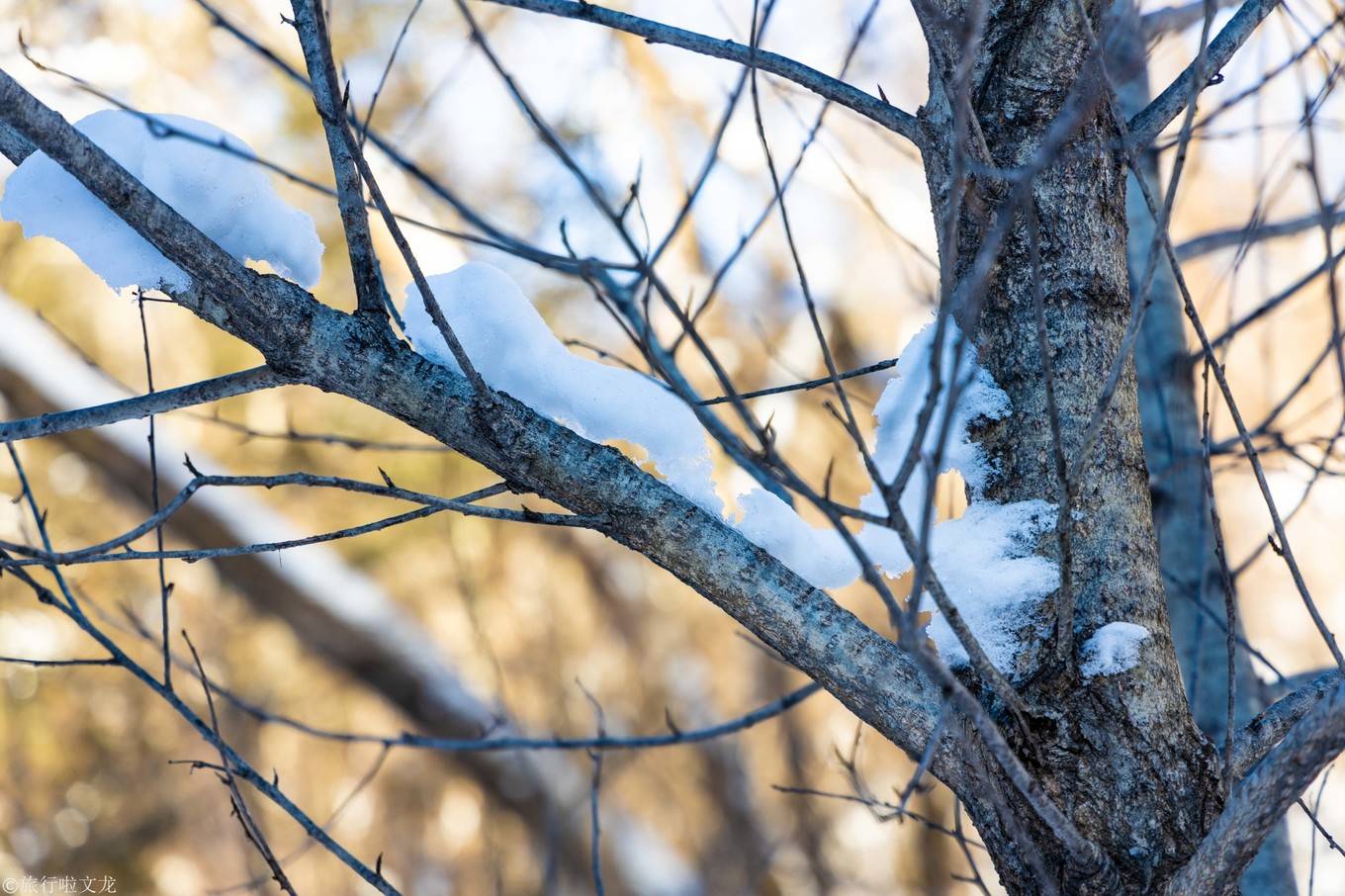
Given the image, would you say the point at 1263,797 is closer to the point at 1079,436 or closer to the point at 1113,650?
the point at 1113,650

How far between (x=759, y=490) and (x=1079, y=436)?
306 mm

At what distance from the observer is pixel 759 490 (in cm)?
98

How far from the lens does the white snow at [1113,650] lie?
0.83 m

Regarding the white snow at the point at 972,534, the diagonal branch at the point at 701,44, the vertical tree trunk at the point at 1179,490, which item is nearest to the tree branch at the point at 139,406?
the diagonal branch at the point at 701,44

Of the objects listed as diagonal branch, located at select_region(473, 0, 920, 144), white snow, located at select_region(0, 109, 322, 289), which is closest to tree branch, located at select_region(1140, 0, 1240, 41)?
diagonal branch, located at select_region(473, 0, 920, 144)

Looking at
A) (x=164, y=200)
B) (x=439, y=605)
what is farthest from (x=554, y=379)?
(x=439, y=605)

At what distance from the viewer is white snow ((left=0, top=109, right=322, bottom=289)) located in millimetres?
811

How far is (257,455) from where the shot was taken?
209 inches

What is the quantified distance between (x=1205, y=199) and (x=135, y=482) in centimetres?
694

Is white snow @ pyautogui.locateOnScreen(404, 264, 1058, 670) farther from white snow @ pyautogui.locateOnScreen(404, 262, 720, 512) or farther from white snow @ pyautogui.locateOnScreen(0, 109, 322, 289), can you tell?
white snow @ pyautogui.locateOnScreen(0, 109, 322, 289)

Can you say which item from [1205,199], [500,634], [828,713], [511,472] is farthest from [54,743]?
[1205,199]

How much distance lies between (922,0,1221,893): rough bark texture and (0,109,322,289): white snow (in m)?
0.63

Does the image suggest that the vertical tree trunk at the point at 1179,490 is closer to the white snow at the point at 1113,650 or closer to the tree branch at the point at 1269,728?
the tree branch at the point at 1269,728

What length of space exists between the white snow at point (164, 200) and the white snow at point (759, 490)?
14 centimetres
